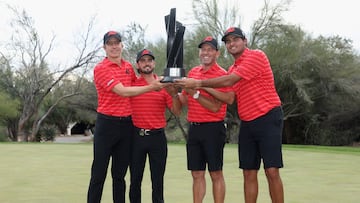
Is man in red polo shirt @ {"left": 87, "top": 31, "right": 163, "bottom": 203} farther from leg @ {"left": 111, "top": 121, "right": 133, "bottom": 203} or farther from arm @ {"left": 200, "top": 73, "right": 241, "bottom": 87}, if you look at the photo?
arm @ {"left": 200, "top": 73, "right": 241, "bottom": 87}

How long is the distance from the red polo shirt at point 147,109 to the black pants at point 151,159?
0.31 ft

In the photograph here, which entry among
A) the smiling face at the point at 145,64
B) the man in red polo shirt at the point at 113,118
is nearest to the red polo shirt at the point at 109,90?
the man in red polo shirt at the point at 113,118

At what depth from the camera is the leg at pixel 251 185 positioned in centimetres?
463

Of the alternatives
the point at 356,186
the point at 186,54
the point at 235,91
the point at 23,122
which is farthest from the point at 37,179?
the point at 23,122

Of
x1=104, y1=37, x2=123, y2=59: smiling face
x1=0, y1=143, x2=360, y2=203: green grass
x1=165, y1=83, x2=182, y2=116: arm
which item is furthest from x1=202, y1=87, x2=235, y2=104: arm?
x1=0, y1=143, x2=360, y2=203: green grass

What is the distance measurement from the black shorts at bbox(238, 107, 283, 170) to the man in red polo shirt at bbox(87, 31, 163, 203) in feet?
3.27

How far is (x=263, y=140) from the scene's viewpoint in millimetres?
4418

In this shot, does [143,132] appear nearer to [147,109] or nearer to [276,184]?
[147,109]

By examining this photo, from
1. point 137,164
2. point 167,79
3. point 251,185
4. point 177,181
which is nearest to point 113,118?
point 137,164

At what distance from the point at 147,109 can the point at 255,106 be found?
1.12 metres

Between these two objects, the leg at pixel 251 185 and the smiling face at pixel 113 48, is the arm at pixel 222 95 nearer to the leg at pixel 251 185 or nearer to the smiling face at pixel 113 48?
the leg at pixel 251 185

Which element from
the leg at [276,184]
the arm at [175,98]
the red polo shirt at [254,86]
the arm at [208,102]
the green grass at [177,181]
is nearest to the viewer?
the red polo shirt at [254,86]

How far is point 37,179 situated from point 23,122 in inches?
1104

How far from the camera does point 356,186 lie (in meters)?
6.65
